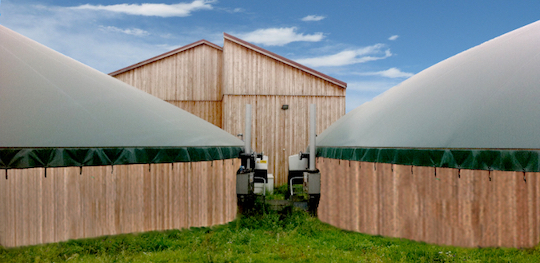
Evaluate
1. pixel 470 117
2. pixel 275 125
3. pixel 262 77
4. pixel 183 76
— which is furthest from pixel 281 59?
pixel 470 117

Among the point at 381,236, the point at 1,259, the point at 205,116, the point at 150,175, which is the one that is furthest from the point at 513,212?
the point at 205,116

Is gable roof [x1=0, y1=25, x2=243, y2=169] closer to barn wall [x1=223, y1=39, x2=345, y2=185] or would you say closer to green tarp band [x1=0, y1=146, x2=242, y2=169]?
green tarp band [x1=0, y1=146, x2=242, y2=169]

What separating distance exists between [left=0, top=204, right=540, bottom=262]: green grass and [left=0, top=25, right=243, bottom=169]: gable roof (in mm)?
1417

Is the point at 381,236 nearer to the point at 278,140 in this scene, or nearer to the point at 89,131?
the point at 89,131

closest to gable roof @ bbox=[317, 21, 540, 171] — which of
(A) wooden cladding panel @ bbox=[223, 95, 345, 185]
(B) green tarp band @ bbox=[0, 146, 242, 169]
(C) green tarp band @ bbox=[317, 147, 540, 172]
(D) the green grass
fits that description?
(C) green tarp band @ bbox=[317, 147, 540, 172]

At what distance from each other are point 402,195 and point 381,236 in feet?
3.20

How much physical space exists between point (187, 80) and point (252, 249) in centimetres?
1017

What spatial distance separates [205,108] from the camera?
45.6 feet

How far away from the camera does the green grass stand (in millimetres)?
4738

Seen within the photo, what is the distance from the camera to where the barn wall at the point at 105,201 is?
16.1 feet

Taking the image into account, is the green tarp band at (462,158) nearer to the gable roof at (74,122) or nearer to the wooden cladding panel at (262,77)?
the gable roof at (74,122)

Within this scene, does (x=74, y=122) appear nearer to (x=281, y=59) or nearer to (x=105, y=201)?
(x=105, y=201)

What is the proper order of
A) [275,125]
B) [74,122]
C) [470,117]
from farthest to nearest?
[275,125]
[74,122]
[470,117]

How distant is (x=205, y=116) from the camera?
13.9 metres
